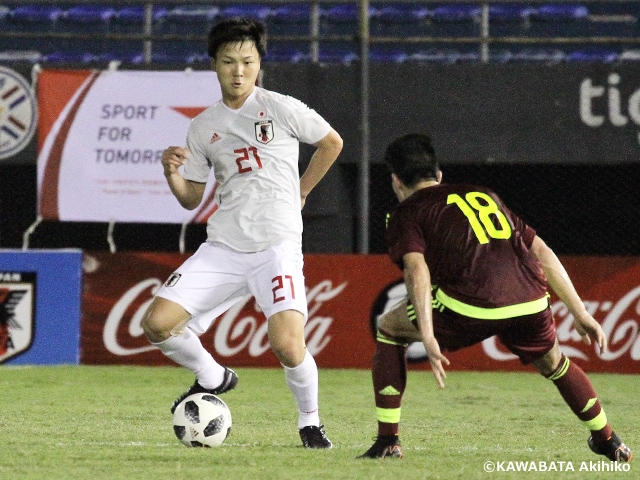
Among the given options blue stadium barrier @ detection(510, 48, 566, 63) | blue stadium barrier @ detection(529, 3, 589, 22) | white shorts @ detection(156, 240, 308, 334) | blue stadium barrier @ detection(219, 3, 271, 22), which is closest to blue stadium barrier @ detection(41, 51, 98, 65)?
blue stadium barrier @ detection(219, 3, 271, 22)

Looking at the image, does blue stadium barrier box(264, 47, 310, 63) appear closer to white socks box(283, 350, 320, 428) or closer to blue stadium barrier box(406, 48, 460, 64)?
blue stadium barrier box(406, 48, 460, 64)

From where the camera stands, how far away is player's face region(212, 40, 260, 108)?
6.06m

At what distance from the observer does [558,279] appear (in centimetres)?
526

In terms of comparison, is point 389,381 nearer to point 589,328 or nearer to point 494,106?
point 589,328

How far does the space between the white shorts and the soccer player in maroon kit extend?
0.70 metres

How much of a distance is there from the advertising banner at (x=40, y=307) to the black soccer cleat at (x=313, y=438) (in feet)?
17.1

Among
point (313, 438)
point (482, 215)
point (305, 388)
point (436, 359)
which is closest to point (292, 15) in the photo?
point (305, 388)

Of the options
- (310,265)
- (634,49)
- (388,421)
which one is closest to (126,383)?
(310,265)

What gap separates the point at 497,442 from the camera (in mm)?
6418

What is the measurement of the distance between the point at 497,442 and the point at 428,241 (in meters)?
1.59

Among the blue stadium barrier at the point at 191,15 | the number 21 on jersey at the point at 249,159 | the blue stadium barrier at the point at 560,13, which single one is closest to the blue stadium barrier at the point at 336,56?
the blue stadium barrier at the point at 191,15

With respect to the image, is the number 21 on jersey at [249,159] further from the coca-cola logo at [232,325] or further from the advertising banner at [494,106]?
the advertising banner at [494,106]

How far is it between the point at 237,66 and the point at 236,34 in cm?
16

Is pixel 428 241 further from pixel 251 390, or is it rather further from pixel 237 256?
pixel 251 390
